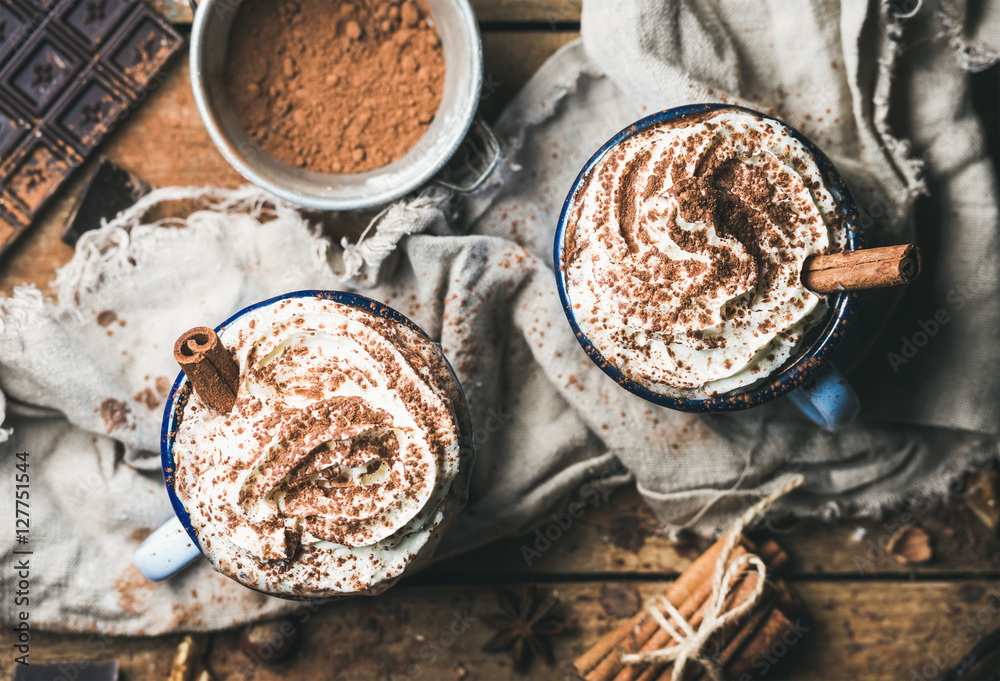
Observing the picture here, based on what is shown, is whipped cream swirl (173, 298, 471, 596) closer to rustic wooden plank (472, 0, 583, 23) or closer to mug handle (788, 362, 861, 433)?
mug handle (788, 362, 861, 433)

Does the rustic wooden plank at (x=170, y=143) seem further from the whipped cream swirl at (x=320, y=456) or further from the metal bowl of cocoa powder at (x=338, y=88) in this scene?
the whipped cream swirl at (x=320, y=456)

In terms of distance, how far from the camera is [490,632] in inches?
53.4

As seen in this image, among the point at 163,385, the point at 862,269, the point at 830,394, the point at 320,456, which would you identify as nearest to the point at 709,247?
the point at 862,269

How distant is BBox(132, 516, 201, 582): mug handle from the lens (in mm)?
1031

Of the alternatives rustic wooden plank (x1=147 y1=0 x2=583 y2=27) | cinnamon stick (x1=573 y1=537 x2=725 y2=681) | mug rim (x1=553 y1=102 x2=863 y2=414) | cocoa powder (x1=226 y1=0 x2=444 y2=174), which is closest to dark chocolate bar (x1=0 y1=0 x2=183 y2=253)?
cocoa powder (x1=226 y1=0 x2=444 y2=174)

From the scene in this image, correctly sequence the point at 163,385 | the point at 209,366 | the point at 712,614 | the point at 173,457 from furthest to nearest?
the point at 163,385
the point at 712,614
the point at 173,457
the point at 209,366

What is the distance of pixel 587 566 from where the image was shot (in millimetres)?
1382

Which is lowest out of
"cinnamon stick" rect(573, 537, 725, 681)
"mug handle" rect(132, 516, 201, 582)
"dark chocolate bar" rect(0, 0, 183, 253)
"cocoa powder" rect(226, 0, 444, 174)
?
"cinnamon stick" rect(573, 537, 725, 681)

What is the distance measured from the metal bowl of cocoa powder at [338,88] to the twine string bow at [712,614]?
88 centimetres

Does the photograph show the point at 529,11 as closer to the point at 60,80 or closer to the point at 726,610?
the point at 60,80

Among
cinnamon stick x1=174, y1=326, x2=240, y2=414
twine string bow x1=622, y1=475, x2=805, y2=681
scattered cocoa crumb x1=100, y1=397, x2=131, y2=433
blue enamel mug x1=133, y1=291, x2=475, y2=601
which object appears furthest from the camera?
scattered cocoa crumb x1=100, y1=397, x2=131, y2=433

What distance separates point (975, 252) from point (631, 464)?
778 mm

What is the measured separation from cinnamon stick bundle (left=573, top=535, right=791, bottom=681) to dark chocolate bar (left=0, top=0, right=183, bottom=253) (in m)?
1.33

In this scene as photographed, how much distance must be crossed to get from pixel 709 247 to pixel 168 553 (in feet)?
2.99
